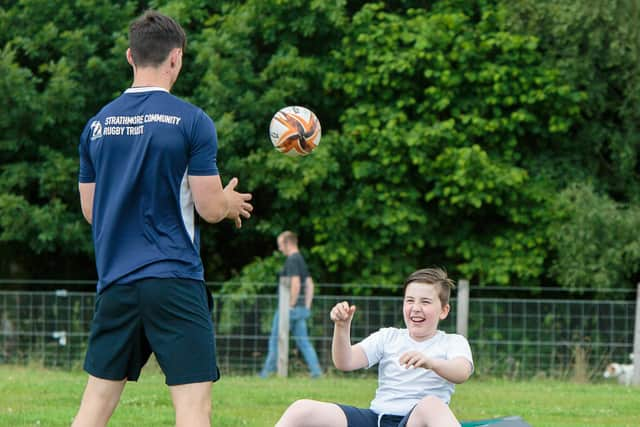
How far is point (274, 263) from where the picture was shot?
1605 centimetres

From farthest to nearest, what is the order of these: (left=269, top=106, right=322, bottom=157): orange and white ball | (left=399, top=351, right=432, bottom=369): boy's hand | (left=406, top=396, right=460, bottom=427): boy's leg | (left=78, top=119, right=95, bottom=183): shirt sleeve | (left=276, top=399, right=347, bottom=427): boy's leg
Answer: (left=269, top=106, right=322, bottom=157): orange and white ball, (left=276, top=399, right=347, bottom=427): boy's leg, (left=406, top=396, right=460, bottom=427): boy's leg, (left=399, top=351, right=432, bottom=369): boy's hand, (left=78, top=119, right=95, bottom=183): shirt sleeve

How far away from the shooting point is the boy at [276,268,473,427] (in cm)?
509

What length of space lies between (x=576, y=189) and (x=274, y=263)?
4.53 meters

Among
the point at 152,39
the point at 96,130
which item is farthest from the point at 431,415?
the point at 152,39

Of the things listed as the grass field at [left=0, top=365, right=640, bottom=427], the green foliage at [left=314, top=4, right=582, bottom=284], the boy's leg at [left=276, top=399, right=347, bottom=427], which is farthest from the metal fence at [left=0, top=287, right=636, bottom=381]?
the boy's leg at [left=276, top=399, right=347, bottom=427]

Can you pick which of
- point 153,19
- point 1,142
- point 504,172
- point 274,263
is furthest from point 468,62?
point 153,19

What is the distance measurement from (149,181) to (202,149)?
244mm

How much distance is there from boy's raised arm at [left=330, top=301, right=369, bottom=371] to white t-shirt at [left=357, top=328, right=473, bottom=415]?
2.2 inches

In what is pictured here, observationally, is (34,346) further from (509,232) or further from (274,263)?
(509,232)

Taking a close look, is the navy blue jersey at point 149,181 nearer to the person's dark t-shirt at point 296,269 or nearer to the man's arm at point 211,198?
the man's arm at point 211,198

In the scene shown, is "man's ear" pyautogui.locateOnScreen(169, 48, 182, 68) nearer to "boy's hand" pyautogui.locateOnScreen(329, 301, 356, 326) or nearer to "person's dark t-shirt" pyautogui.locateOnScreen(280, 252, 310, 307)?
"boy's hand" pyautogui.locateOnScreen(329, 301, 356, 326)

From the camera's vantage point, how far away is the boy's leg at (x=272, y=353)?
12.9m

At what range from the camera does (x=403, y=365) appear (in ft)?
16.6

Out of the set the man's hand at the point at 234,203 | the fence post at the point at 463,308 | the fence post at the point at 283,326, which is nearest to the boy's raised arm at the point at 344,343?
the man's hand at the point at 234,203
